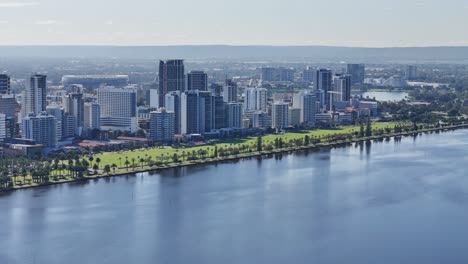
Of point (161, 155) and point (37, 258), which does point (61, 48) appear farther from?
point (37, 258)

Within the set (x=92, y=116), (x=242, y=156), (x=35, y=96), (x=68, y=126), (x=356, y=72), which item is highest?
(x=356, y=72)

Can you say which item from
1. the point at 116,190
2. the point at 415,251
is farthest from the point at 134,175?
the point at 415,251

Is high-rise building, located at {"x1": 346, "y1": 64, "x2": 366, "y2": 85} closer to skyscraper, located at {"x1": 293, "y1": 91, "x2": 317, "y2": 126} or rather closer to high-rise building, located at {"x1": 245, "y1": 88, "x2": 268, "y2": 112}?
high-rise building, located at {"x1": 245, "y1": 88, "x2": 268, "y2": 112}

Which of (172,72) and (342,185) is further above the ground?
(172,72)

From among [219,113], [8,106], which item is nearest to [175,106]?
[219,113]

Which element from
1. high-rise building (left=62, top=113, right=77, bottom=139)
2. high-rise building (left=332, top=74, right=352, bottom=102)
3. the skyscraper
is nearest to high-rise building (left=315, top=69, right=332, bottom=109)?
high-rise building (left=332, top=74, right=352, bottom=102)

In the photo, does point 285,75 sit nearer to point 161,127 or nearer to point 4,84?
point 4,84
